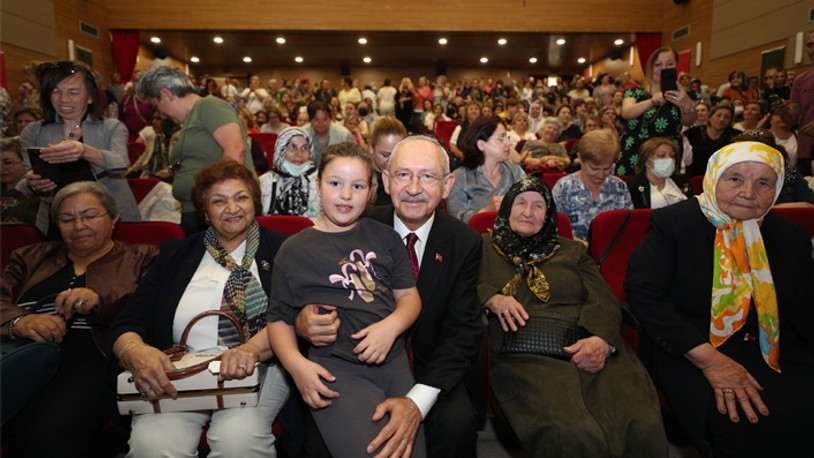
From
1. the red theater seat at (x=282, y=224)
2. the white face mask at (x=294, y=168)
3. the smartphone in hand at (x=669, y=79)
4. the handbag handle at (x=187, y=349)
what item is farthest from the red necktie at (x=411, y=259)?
the smartphone in hand at (x=669, y=79)

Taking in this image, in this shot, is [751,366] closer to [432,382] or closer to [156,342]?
[432,382]

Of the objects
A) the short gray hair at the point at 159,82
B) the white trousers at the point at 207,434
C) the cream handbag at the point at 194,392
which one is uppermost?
the short gray hair at the point at 159,82

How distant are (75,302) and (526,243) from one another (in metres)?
2.00

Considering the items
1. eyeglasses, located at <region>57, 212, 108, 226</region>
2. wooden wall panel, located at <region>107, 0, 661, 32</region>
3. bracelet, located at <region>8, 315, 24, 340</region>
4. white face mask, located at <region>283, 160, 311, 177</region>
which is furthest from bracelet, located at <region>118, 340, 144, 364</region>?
wooden wall panel, located at <region>107, 0, 661, 32</region>

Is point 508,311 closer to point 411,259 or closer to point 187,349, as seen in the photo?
point 411,259

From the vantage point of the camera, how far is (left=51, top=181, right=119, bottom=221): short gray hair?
6.56ft

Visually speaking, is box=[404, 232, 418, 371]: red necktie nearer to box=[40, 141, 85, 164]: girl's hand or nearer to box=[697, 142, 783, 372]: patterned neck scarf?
box=[697, 142, 783, 372]: patterned neck scarf

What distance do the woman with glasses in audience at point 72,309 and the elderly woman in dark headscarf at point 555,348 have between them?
5.23ft

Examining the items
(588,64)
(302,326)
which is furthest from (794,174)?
(588,64)

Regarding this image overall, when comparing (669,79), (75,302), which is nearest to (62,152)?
(75,302)

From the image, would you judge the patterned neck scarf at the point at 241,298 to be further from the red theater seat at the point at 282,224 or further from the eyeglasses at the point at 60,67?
the eyeglasses at the point at 60,67

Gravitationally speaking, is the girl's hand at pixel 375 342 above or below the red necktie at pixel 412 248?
below

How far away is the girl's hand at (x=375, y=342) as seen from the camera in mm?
1382

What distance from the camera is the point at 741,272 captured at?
1.86 m
